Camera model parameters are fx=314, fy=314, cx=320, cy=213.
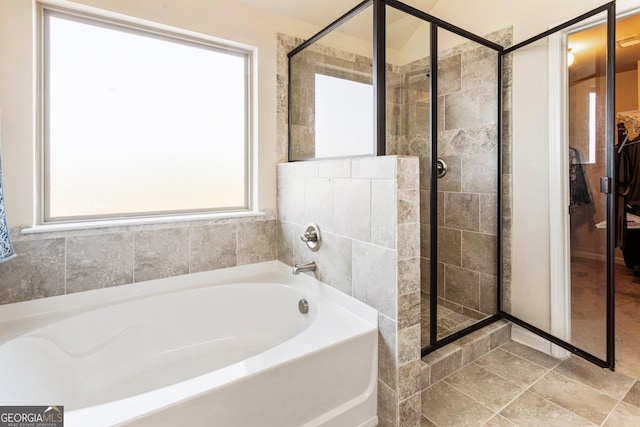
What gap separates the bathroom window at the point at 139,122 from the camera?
1.74m

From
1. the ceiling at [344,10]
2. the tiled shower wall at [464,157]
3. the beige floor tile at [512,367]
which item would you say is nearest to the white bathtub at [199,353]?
the beige floor tile at [512,367]

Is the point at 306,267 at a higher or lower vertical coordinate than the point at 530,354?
higher

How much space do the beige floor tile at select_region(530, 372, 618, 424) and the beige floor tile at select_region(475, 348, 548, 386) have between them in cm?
5

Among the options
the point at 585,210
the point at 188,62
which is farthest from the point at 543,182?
the point at 188,62

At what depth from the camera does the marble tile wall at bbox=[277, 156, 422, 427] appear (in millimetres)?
1384

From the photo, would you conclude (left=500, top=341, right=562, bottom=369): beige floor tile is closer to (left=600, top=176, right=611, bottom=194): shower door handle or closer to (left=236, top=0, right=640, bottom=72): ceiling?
(left=600, top=176, right=611, bottom=194): shower door handle

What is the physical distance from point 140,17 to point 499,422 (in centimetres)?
287

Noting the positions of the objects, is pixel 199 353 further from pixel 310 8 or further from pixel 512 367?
pixel 310 8

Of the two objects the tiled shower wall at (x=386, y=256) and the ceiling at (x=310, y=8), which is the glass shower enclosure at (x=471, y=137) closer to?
the tiled shower wall at (x=386, y=256)

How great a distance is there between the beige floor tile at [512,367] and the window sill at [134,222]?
1.78 meters

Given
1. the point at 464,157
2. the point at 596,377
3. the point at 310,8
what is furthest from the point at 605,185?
the point at 310,8

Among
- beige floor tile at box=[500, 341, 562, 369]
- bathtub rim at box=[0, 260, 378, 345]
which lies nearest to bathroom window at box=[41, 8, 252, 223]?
bathtub rim at box=[0, 260, 378, 345]

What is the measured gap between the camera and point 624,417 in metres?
1.50

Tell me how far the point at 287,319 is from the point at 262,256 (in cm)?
52
